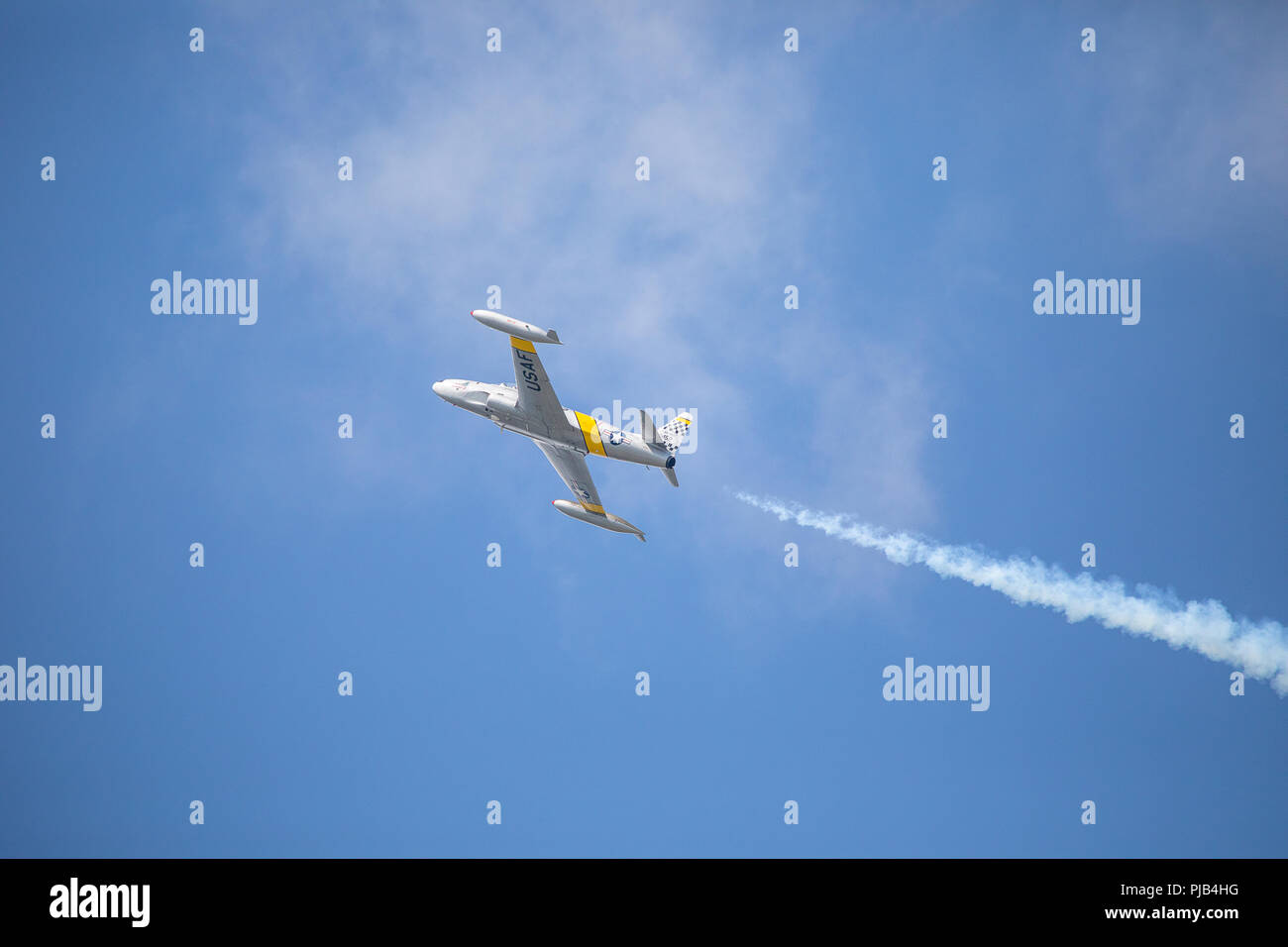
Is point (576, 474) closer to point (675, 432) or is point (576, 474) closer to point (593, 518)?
point (593, 518)

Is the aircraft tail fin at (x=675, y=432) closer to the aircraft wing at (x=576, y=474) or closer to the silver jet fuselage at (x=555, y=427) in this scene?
the silver jet fuselage at (x=555, y=427)

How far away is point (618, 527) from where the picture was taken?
66.3 metres

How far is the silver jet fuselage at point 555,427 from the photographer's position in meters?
62.0

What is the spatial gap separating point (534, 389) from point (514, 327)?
413cm

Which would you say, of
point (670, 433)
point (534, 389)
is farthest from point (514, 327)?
point (670, 433)

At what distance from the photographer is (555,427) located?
209 feet

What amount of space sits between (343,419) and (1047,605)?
4660 cm

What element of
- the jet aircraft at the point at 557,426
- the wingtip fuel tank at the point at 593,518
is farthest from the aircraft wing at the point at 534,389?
the wingtip fuel tank at the point at 593,518

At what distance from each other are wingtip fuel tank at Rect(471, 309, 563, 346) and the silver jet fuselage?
4.97 m

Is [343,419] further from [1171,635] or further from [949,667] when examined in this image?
[1171,635]

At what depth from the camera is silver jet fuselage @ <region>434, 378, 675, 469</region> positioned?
203 feet

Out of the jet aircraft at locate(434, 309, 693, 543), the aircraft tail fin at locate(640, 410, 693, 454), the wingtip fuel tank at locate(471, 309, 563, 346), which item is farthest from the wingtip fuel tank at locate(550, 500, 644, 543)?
the wingtip fuel tank at locate(471, 309, 563, 346)

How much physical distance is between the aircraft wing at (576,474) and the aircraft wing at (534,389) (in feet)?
4.99

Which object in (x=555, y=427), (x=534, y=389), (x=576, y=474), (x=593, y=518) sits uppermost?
(x=534, y=389)
